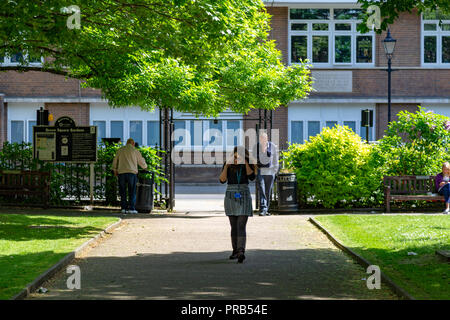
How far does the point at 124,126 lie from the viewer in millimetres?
38156

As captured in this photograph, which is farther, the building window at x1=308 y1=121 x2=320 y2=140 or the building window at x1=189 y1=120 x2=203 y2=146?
the building window at x1=189 y1=120 x2=203 y2=146

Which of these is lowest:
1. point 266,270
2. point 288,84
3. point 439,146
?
point 266,270

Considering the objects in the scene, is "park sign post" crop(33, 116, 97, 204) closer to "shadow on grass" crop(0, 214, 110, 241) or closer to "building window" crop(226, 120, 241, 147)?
"shadow on grass" crop(0, 214, 110, 241)

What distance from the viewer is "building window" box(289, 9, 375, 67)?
37.4 meters

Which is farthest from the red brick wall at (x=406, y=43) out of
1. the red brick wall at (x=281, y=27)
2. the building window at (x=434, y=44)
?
the red brick wall at (x=281, y=27)

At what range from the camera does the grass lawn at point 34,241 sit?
9828 millimetres

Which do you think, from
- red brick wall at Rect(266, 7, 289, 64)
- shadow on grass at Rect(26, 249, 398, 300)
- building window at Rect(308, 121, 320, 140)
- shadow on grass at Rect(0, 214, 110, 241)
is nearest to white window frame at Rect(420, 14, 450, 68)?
building window at Rect(308, 121, 320, 140)

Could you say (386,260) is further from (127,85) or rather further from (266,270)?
(127,85)

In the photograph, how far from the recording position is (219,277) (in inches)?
403

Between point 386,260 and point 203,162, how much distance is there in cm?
2624

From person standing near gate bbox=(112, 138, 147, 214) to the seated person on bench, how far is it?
304 inches

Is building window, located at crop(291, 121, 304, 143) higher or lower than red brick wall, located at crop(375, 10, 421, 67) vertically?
lower

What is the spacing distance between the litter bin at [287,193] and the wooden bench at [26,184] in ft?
19.7

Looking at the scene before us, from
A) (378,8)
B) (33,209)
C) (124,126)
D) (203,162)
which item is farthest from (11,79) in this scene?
(378,8)
